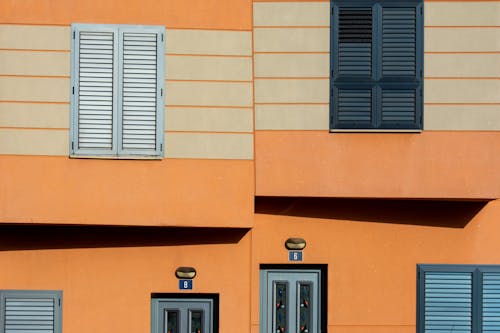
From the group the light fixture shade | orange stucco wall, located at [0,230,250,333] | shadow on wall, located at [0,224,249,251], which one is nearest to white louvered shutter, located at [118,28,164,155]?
shadow on wall, located at [0,224,249,251]

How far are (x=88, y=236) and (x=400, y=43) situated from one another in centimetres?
450

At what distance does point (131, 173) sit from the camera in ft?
33.9

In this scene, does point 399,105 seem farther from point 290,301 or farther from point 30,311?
point 30,311

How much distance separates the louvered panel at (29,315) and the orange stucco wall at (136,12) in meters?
3.42

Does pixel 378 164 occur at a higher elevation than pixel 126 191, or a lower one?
higher

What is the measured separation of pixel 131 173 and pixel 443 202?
3882 mm

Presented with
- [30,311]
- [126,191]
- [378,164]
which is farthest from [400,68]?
[30,311]

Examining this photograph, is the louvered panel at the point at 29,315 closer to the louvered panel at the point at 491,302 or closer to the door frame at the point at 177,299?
the door frame at the point at 177,299

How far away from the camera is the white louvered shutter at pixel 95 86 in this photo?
10.4 m

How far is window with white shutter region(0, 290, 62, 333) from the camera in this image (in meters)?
10.8

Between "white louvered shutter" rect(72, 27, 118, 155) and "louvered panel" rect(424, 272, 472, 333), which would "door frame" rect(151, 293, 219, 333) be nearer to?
"white louvered shutter" rect(72, 27, 118, 155)

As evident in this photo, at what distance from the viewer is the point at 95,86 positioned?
10375 mm

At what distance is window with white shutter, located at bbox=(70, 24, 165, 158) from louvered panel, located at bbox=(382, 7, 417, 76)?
2700 millimetres

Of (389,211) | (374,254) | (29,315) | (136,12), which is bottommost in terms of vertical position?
(29,315)
